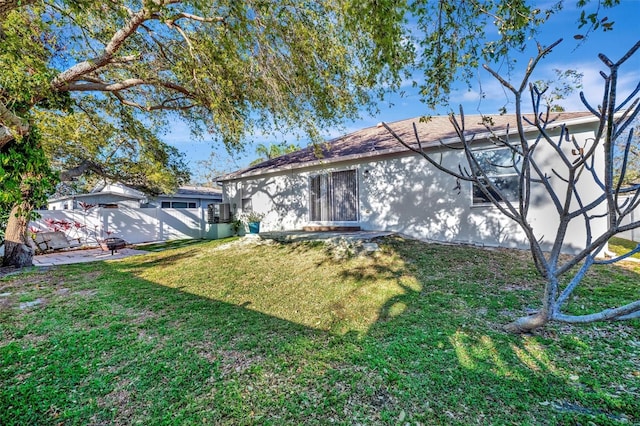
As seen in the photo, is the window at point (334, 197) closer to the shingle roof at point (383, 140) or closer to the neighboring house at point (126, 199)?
the shingle roof at point (383, 140)

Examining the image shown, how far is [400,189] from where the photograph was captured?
29.8 feet

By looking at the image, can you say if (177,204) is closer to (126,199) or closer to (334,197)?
(126,199)

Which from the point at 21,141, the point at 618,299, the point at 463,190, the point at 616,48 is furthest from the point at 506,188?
the point at 21,141

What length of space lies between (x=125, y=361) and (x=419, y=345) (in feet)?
11.0

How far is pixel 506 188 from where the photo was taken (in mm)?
7344

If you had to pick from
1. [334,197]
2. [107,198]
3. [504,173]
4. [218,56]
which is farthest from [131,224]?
[504,173]

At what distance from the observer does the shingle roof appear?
26.4 ft

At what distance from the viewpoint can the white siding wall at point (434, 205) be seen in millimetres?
6938

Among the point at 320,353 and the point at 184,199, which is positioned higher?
the point at 184,199

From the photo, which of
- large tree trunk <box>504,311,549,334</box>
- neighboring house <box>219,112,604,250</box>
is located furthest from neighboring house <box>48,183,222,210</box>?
large tree trunk <box>504,311,549,334</box>

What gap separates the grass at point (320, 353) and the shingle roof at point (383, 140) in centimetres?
390

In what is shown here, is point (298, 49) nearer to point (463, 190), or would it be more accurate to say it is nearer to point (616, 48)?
point (616, 48)

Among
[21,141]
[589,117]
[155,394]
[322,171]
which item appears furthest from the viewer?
[322,171]

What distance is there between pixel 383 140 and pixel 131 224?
1225 centimetres
